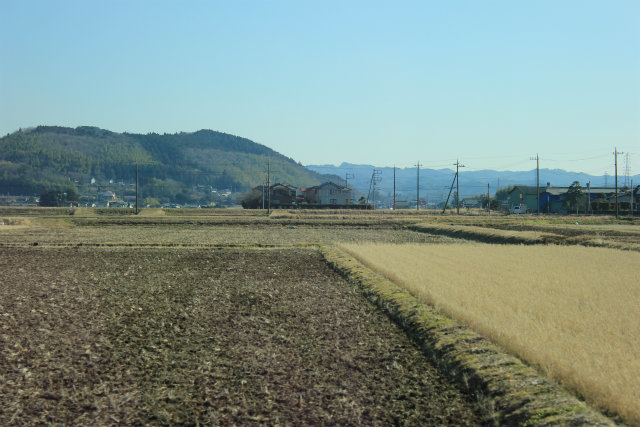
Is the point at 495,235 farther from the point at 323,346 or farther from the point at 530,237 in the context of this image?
the point at 323,346

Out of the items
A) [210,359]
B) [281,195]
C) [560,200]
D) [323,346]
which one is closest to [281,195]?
[281,195]

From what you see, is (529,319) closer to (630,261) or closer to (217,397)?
(217,397)

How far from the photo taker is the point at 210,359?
881 cm

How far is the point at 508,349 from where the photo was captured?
8445 millimetres

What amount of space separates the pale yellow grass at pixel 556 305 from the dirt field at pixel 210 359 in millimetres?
1301

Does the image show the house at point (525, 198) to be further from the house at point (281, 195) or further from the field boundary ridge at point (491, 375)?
the field boundary ridge at point (491, 375)

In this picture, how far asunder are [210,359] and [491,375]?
397cm

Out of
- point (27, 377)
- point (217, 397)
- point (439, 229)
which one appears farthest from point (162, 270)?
point (439, 229)

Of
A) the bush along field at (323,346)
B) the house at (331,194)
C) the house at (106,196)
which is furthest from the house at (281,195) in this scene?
the bush along field at (323,346)

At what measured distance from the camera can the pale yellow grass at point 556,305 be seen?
698cm

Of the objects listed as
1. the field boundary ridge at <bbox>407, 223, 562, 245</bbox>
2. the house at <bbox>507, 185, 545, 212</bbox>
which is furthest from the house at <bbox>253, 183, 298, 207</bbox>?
the field boundary ridge at <bbox>407, 223, 562, 245</bbox>

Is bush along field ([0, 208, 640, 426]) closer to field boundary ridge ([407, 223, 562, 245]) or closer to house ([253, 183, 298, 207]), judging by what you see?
field boundary ridge ([407, 223, 562, 245])

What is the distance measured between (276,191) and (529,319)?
99874 millimetres

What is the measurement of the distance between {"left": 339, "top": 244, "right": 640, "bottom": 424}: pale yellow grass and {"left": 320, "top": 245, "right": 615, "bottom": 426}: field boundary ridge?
273 millimetres
